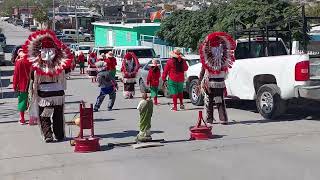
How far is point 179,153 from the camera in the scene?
10047mm

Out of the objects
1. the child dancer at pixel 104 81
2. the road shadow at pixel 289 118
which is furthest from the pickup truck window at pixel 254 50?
the child dancer at pixel 104 81

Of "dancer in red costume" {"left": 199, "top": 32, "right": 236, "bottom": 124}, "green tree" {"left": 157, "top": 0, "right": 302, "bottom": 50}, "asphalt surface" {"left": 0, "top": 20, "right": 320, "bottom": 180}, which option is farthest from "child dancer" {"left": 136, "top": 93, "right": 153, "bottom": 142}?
"green tree" {"left": 157, "top": 0, "right": 302, "bottom": 50}

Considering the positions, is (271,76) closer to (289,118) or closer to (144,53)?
(289,118)

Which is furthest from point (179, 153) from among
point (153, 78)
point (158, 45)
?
point (158, 45)

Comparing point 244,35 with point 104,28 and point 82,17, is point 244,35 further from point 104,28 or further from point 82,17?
point 82,17

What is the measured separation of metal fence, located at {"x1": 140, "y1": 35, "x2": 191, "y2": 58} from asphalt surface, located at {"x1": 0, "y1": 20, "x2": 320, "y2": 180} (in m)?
20.2

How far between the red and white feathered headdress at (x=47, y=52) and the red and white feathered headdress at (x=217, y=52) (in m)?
3.23

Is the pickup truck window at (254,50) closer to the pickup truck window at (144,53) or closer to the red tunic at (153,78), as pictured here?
the red tunic at (153,78)

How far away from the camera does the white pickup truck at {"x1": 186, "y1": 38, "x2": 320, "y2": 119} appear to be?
1286 centimetres

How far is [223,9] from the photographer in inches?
1220

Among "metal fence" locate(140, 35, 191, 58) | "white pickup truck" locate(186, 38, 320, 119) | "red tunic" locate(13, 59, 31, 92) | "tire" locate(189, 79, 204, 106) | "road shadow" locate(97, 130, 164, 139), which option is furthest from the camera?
"metal fence" locate(140, 35, 191, 58)

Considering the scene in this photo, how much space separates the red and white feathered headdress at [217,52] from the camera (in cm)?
1318

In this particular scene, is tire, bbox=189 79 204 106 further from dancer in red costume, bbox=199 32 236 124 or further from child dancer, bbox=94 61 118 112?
dancer in red costume, bbox=199 32 236 124

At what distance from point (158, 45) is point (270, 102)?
82.3 feet
